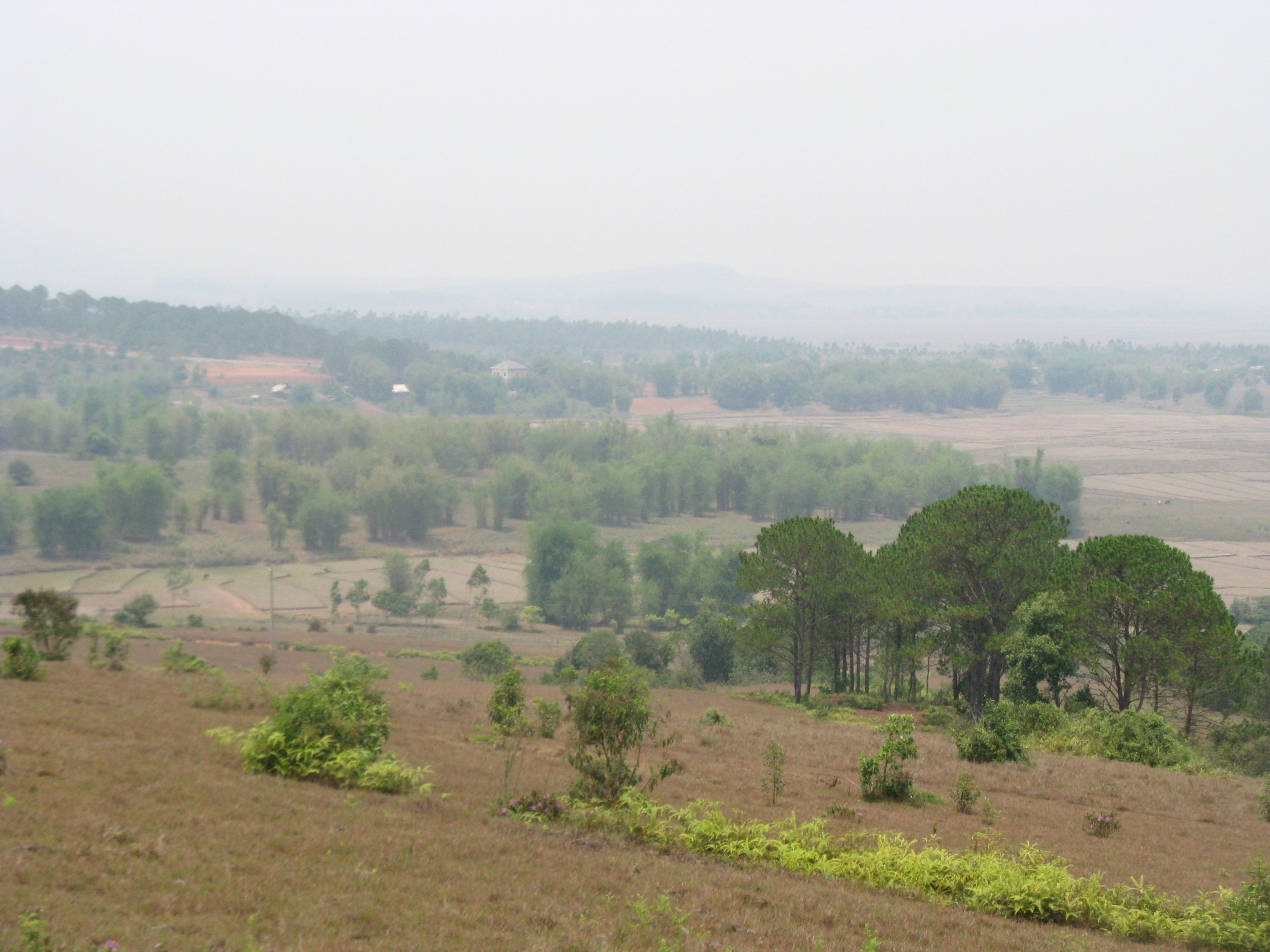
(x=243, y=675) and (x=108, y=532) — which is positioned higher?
(x=243, y=675)

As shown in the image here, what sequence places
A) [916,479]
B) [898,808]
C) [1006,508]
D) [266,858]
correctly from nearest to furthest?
[266,858] → [898,808] → [1006,508] → [916,479]

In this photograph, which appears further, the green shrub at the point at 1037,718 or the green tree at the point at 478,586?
the green tree at the point at 478,586

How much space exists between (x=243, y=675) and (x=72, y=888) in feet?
51.2

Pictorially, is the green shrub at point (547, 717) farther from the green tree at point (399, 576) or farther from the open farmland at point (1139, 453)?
the open farmland at point (1139, 453)

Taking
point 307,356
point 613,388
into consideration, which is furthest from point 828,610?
point 307,356

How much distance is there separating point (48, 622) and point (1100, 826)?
64.2 ft

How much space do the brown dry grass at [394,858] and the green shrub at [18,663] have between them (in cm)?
61

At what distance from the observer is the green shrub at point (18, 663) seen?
48.2 feet

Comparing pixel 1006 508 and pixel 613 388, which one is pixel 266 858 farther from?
pixel 613 388

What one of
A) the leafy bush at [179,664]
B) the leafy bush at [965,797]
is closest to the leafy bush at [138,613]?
the leafy bush at [179,664]

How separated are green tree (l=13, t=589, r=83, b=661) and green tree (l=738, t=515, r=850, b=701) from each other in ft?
74.3

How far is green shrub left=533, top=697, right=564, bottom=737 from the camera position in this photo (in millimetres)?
17391

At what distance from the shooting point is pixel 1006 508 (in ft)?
102

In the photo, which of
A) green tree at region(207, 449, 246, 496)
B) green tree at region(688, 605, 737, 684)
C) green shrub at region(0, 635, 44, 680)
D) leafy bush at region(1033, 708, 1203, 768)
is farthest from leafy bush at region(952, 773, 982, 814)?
green tree at region(207, 449, 246, 496)
